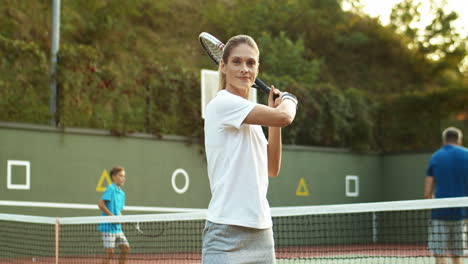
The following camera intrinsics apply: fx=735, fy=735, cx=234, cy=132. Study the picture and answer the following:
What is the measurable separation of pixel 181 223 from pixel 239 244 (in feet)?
26.5

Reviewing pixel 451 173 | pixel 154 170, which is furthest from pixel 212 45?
pixel 154 170

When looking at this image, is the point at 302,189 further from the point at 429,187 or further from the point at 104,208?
the point at 429,187

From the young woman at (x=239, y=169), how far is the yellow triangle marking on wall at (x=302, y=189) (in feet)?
35.6

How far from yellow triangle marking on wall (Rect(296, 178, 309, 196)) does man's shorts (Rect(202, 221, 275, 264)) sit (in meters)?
10.9

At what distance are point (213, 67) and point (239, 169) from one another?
14936 mm

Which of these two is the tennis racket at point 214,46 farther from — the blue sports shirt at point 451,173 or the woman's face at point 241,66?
the blue sports shirt at point 451,173

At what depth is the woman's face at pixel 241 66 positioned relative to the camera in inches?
107

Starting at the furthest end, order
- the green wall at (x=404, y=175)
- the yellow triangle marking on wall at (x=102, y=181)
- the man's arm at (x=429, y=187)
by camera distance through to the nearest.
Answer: the green wall at (x=404, y=175) → the yellow triangle marking on wall at (x=102, y=181) → the man's arm at (x=429, y=187)

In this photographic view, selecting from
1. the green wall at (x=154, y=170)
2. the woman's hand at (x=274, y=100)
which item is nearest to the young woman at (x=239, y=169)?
the woman's hand at (x=274, y=100)

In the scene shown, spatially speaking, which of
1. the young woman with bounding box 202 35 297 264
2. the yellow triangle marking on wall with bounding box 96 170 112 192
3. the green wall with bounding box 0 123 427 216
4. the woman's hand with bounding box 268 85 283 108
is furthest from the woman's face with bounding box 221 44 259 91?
the yellow triangle marking on wall with bounding box 96 170 112 192

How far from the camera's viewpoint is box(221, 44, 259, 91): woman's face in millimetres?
2725

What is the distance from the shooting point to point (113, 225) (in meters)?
7.94

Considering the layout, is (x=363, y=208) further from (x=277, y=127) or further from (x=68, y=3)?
(x=68, y=3)

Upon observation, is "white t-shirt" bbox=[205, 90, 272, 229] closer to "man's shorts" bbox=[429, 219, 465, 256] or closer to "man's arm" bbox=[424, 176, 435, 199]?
"man's shorts" bbox=[429, 219, 465, 256]
